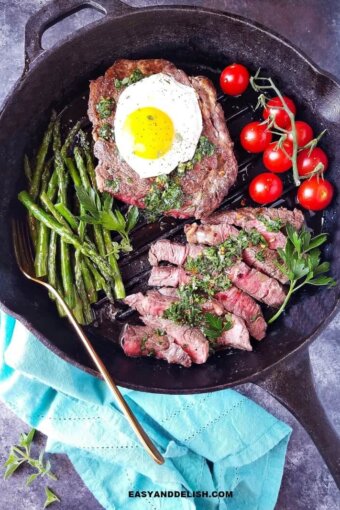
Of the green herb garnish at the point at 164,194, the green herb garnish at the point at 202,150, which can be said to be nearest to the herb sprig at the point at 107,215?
the green herb garnish at the point at 164,194

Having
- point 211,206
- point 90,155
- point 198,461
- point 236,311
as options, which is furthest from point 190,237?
point 198,461

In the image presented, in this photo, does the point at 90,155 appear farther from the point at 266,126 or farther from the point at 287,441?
the point at 287,441

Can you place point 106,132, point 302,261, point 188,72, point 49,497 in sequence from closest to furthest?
point 302,261 → point 106,132 → point 49,497 → point 188,72

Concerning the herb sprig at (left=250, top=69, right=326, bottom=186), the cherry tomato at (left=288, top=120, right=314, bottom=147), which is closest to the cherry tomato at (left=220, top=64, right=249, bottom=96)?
the herb sprig at (left=250, top=69, right=326, bottom=186)

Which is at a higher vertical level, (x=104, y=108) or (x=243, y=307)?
(x=104, y=108)

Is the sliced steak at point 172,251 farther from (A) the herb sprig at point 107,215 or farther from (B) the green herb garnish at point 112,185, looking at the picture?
(B) the green herb garnish at point 112,185

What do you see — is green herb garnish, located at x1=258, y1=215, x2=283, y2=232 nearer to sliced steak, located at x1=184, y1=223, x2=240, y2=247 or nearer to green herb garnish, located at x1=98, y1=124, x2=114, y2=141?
sliced steak, located at x1=184, y1=223, x2=240, y2=247

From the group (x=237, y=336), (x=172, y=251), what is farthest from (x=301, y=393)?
(x=172, y=251)

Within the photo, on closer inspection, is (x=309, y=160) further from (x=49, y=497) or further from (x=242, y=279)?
(x=49, y=497)
